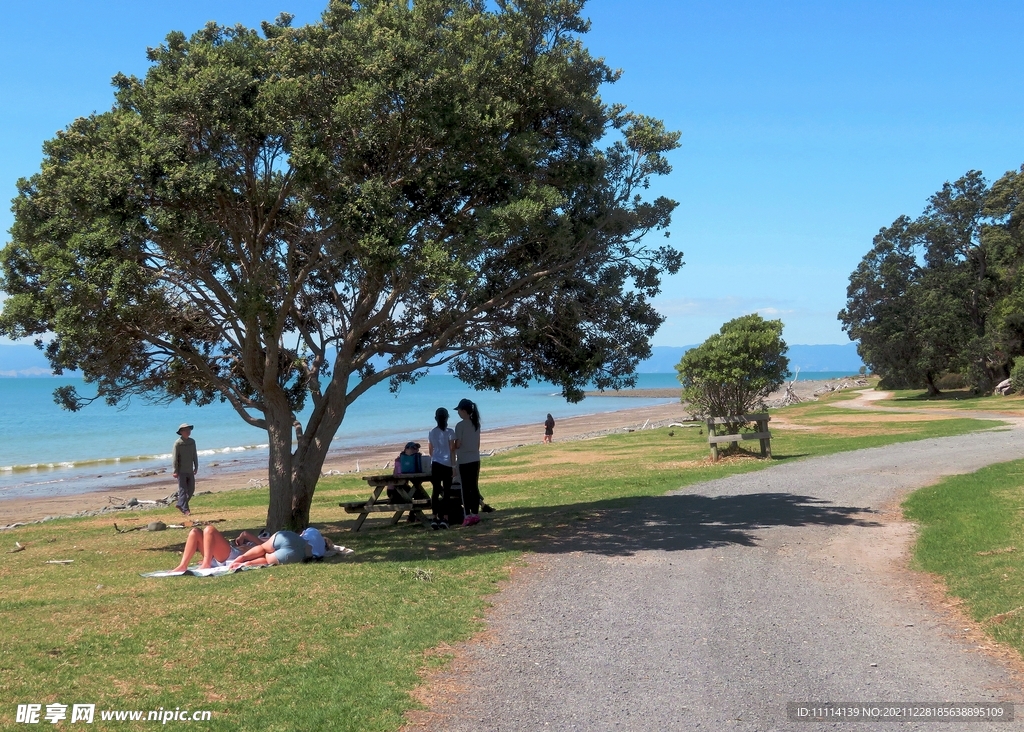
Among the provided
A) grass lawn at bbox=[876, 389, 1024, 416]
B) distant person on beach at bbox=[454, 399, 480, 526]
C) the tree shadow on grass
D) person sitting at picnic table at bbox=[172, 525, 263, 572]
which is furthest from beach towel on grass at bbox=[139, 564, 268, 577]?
grass lawn at bbox=[876, 389, 1024, 416]

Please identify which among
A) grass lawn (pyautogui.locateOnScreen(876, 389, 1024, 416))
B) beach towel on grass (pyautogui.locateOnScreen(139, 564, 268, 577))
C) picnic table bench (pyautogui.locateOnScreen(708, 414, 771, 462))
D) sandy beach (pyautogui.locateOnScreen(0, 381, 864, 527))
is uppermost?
picnic table bench (pyautogui.locateOnScreen(708, 414, 771, 462))

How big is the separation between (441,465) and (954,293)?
52.2 meters

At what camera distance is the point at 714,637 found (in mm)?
7227

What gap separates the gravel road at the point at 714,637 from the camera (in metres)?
5.73

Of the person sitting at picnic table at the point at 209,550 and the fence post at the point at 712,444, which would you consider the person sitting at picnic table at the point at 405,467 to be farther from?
the fence post at the point at 712,444

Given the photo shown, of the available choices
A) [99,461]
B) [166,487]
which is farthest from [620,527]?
[99,461]

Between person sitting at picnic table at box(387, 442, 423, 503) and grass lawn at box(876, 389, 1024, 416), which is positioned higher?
person sitting at picnic table at box(387, 442, 423, 503)

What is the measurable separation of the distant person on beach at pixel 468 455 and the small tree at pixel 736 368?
9096 mm

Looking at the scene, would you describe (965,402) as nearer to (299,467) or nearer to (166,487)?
(166,487)

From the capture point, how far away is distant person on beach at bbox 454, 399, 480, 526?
1372 cm

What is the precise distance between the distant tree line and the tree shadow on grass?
4058 cm

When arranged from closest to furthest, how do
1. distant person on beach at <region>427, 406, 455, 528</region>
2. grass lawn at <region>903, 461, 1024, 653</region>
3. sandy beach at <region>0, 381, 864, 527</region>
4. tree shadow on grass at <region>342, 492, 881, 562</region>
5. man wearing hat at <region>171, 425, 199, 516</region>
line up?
1. grass lawn at <region>903, 461, 1024, 653</region>
2. tree shadow on grass at <region>342, 492, 881, 562</region>
3. distant person on beach at <region>427, 406, 455, 528</region>
4. man wearing hat at <region>171, 425, 199, 516</region>
5. sandy beach at <region>0, 381, 864, 527</region>

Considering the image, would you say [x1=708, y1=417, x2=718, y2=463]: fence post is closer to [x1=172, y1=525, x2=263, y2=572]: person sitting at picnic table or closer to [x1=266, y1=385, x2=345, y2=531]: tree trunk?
[x1=266, y1=385, x2=345, y2=531]: tree trunk

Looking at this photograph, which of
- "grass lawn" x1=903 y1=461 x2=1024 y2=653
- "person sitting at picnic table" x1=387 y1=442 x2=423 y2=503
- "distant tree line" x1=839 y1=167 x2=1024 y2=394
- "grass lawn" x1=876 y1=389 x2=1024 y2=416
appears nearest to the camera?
"grass lawn" x1=903 y1=461 x2=1024 y2=653
